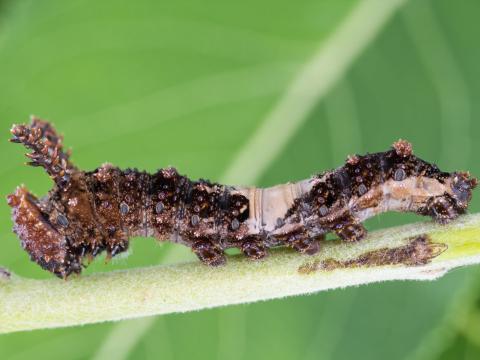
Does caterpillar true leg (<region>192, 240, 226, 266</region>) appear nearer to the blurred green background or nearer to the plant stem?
the plant stem

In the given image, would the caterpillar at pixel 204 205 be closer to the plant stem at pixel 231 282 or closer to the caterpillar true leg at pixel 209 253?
the caterpillar true leg at pixel 209 253

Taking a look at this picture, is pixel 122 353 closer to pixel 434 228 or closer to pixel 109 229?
pixel 109 229

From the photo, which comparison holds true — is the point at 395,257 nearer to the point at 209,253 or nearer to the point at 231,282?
the point at 231,282

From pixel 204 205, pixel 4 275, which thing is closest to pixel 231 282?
pixel 204 205

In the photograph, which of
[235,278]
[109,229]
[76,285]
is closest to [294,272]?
[235,278]

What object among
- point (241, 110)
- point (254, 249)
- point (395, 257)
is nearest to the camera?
point (395, 257)

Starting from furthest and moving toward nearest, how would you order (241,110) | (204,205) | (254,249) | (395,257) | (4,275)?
1. (241,110)
2. (204,205)
3. (254,249)
4. (4,275)
5. (395,257)

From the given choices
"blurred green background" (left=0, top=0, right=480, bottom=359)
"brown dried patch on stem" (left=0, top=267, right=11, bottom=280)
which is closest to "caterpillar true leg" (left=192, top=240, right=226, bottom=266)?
"brown dried patch on stem" (left=0, top=267, right=11, bottom=280)
